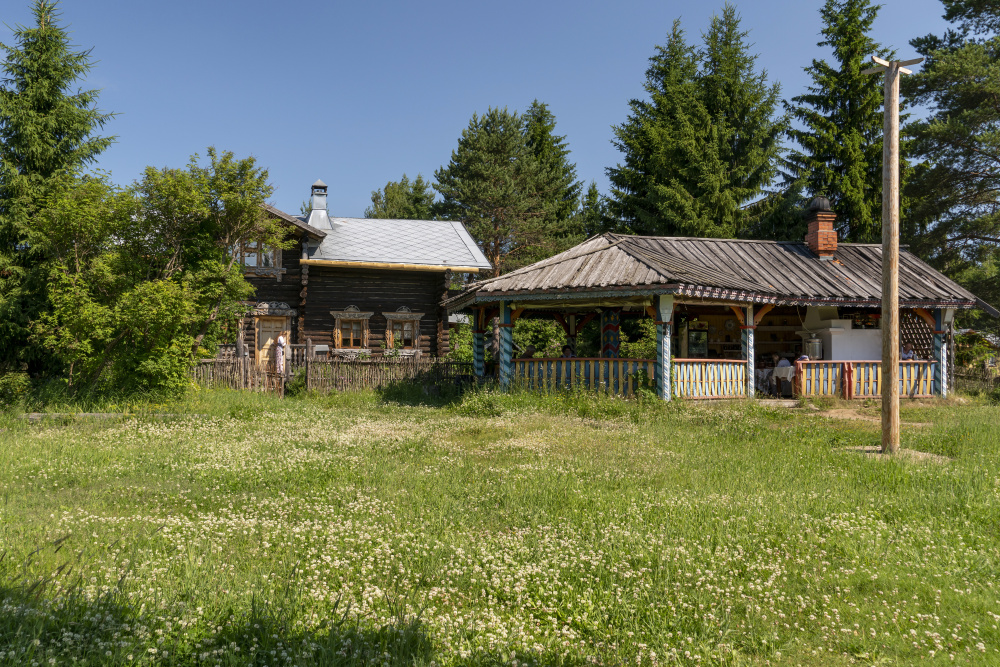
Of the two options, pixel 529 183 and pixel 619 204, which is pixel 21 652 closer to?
pixel 619 204

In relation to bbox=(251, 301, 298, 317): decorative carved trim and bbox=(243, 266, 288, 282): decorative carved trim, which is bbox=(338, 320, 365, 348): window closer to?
bbox=(251, 301, 298, 317): decorative carved trim

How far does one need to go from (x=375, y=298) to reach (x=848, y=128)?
22.3 m

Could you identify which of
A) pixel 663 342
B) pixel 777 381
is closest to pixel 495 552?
pixel 663 342

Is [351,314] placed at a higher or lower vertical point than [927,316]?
higher

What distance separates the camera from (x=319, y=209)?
26656mm

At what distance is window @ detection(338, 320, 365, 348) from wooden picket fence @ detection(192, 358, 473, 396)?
4.57 metres

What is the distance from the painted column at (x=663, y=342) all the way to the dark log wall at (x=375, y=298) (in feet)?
38.5

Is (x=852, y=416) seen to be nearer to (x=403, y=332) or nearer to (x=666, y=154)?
(x=403, y=332)

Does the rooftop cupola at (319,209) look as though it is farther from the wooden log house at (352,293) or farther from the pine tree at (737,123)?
the pine tree at (737,123)

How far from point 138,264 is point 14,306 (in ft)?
14.4

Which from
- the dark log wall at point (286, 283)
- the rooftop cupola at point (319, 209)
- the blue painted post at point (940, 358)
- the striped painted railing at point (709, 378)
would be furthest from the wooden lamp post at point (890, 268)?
the rooftop cupola at point (319, 209)

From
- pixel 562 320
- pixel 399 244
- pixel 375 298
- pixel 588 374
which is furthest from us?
pixel 399 244

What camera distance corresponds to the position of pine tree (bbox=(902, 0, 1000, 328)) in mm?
24469

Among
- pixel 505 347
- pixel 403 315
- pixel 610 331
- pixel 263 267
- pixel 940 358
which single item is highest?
pixel 263 267
